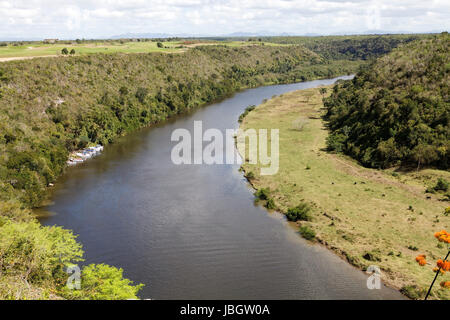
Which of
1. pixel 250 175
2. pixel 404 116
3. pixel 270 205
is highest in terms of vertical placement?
pixel 404 116

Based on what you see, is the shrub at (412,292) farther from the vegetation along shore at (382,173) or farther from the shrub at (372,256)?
the shrub at (372,256)

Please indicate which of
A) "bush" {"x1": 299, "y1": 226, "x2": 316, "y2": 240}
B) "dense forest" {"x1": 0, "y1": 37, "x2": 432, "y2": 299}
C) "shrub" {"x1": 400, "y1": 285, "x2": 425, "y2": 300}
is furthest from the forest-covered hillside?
"shrub" {"x1": 400, "y1": 285, "x2": 425, "y2": 300}

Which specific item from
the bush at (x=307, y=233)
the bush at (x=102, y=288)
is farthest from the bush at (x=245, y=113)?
the bush at (x=102, y=288)

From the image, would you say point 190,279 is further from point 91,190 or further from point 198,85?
point 198,85

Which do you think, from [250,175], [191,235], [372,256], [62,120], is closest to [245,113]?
[250,175]

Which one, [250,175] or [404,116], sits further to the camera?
[404,116]

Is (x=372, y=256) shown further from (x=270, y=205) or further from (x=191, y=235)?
(x=191, y=235)
